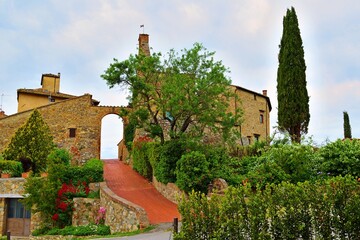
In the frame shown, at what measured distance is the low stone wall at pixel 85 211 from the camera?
22.4m

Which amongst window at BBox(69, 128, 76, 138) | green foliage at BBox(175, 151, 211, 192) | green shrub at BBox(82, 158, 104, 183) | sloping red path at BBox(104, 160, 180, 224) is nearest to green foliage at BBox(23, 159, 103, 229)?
green shrub at BBox(82, 158, 104, 183)

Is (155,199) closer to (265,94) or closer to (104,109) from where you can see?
(104,109)

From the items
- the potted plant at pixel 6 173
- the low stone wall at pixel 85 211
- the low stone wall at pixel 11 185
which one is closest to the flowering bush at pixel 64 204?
the low stone wall at pixel 85 211

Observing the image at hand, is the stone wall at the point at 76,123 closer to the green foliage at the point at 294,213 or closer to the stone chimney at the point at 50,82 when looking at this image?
the stone chimney at the point at 50,82

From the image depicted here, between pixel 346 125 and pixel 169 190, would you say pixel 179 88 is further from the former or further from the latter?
pixel 346 125

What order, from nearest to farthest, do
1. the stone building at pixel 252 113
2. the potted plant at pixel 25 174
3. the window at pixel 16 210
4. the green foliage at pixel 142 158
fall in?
the potted plant at pixel 25 174, the window at pixel 16 210, the green foliage at pixel 142 158, the stone building at pixel 252 113

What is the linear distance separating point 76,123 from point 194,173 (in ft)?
65.7

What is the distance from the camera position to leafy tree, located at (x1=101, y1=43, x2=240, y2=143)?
22.2 meters

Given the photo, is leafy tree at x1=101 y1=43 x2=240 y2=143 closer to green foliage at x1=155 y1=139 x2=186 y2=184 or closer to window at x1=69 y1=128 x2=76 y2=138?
green foliage at x1=155 y1=139 x2=186 y2=184

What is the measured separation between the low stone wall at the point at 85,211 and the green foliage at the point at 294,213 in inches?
574

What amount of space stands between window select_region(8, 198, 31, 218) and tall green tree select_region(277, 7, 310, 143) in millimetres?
17344

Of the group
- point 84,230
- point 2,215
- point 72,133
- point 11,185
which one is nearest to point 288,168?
point 84,230

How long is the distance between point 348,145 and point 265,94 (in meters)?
28.1

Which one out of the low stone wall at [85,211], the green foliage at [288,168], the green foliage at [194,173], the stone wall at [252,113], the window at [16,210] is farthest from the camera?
the stone wall at [252,113]
